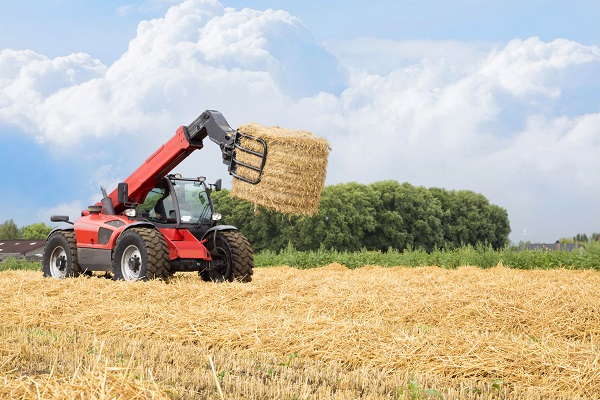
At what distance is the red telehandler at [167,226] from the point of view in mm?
12453

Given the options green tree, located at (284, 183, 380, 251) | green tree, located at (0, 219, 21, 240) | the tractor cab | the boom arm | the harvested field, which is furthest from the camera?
green tree, located at (0, 219, 21, 240)

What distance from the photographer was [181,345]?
24.7 ft

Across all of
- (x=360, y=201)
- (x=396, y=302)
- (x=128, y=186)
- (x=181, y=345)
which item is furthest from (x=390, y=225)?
(x=181, y=345)

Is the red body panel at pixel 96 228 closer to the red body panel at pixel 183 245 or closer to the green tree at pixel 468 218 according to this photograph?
the red body panel at pixel 183 245

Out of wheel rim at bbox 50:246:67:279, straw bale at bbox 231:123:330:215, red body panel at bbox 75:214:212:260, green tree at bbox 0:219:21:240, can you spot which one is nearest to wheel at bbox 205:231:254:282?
red body panel at bbox 75:214:212:260

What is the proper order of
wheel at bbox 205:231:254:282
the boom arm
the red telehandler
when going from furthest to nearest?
wheel at bbox 205:231:254:282 < the red telehandler < the boom arm

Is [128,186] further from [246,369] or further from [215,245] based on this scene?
[246,369]

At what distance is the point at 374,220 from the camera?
4788 centimetres

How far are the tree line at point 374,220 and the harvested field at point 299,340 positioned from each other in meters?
27.9

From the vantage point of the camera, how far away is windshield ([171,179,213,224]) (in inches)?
539

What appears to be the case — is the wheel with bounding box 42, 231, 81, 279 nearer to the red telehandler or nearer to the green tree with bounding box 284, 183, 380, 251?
the red telehandler

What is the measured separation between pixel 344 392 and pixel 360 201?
4301cm

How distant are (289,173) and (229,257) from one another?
2797 mm

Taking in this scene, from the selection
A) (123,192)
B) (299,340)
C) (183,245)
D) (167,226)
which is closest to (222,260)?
(183,245)
